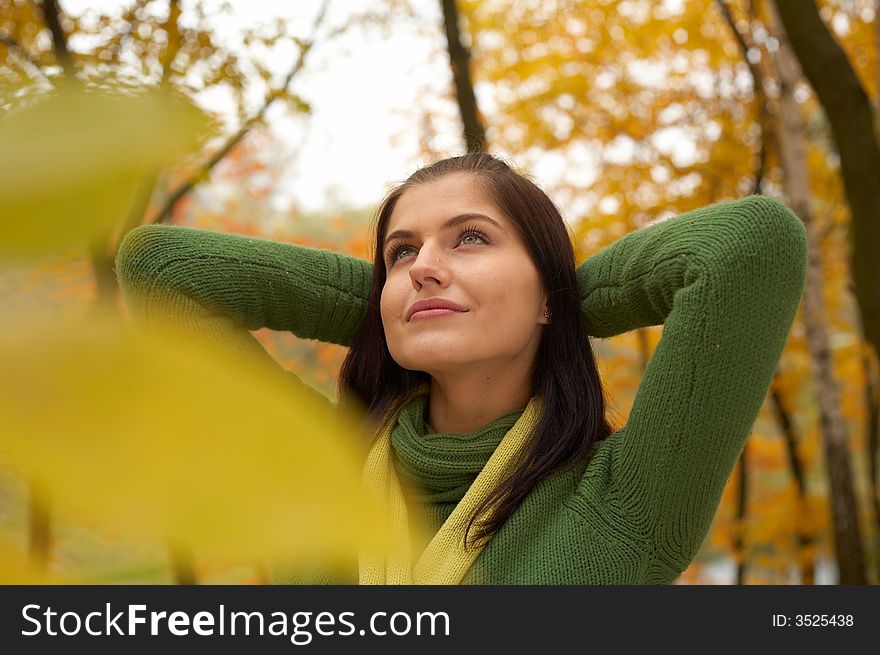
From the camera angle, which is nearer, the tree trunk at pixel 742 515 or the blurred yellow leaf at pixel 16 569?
the blurred yellow leaf at pixel 16 569

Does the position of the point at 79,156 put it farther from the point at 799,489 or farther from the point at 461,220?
the point at 799,489

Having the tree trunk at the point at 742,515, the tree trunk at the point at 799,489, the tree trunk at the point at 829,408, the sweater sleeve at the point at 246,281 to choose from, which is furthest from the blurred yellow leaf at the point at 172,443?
the tree trunk at the point at 742,515

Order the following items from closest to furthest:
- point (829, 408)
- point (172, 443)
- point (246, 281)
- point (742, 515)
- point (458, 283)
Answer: point (172, 443)
point (458, 283)
point (246, 281)
point (829, 408)
point (742, 515)

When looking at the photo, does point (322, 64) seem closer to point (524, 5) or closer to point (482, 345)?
point (524, 5)

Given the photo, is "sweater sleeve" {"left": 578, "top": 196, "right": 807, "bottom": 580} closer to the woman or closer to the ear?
the woman

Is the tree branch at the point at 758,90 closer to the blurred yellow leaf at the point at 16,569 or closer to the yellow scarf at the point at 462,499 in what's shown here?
the yellow scarf at the point at 462,499

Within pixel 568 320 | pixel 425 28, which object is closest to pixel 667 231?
pixel 568 320

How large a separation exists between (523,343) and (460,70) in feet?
7.83

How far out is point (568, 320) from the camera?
4.04 feet

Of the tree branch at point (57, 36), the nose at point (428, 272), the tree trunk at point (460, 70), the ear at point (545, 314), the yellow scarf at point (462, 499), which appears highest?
the tree trunk at point (460, 70)

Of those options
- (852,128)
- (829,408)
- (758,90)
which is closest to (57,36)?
(852,128)

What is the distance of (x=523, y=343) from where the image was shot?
117cm

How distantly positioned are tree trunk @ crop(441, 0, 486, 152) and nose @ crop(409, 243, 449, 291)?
223 cm

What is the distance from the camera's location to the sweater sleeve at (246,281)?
1.13m
